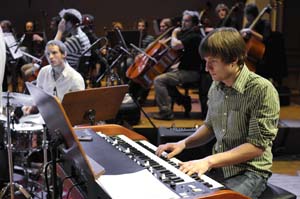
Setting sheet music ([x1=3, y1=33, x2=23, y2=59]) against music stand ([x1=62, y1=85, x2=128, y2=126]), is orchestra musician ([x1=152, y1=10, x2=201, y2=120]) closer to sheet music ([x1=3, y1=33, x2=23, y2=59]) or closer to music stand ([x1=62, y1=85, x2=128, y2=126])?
sheet music ([x1=3, y1=33, x2=23, y2=59])

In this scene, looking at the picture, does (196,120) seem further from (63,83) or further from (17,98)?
(17,98)

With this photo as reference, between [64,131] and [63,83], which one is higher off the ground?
[64,131]

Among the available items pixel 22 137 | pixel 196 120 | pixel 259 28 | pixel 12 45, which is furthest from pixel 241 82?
pixel 12 45

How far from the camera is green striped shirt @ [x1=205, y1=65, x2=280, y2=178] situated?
2277 mm

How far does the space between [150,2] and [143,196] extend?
10.8 metres

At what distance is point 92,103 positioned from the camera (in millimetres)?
2904

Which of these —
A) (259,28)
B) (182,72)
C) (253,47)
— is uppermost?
(259,28)

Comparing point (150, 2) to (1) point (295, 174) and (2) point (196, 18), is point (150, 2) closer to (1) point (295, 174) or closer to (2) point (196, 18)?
(2) point (196, 18)

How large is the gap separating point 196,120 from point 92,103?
3673mm

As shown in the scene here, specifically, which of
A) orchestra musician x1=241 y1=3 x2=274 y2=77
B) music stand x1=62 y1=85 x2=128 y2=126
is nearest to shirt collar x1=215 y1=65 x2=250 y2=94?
music stand x1=62 y1=85 x2=128 y2=126

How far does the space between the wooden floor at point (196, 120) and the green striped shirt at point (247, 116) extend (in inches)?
107

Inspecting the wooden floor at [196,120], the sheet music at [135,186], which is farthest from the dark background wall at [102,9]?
the sheet music at [135,186]

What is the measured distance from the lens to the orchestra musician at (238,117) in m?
2.24

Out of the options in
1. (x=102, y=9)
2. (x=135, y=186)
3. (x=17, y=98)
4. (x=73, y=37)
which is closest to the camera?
(x=135, y=186)
